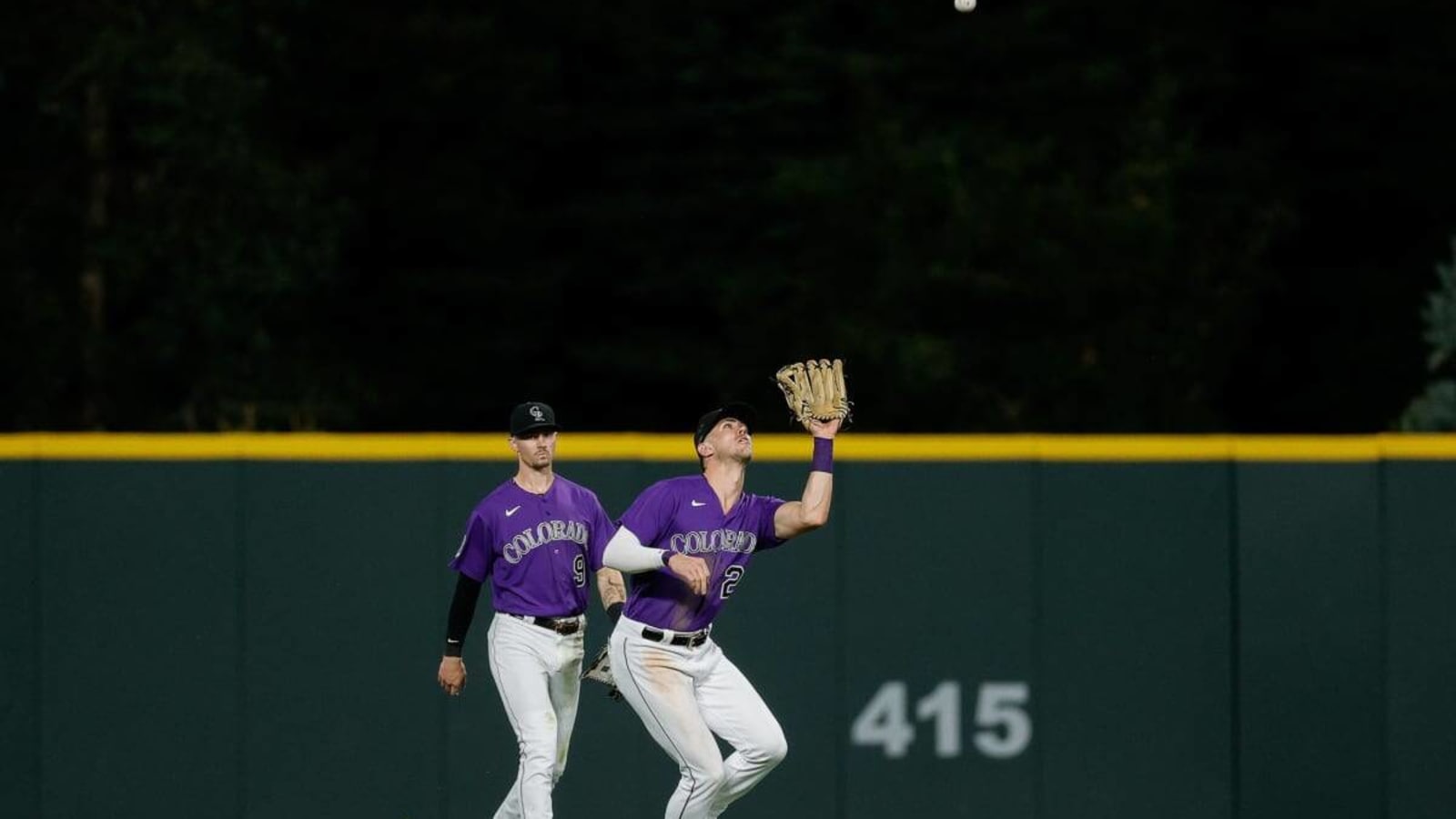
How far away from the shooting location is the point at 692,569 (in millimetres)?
9211

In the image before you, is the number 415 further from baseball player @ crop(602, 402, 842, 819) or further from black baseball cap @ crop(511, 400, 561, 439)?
black baseball cap @ crop(511, 400, 561, 439)

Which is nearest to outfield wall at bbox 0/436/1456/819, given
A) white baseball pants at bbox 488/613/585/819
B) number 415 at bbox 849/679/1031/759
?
number 415 at bbox 849/679/1031/759

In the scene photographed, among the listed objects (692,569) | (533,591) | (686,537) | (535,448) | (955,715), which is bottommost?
(955,715)

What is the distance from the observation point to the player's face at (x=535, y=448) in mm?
10344

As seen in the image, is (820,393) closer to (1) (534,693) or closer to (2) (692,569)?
(2) (692,569)

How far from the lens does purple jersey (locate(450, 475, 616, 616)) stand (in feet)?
33.7

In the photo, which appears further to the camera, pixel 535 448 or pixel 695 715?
pixel 535 448

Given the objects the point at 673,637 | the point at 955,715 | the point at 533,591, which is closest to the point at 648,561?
the point at 673,637

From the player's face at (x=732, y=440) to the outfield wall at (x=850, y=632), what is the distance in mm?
1744

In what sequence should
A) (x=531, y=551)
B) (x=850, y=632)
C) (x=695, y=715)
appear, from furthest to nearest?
1. (x=850, y=632)
2. (x=531, y=551)
3. (x=695, y=715)

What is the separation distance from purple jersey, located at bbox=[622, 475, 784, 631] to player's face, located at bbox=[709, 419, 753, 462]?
18 centimetres

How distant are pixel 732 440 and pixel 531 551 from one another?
110cm

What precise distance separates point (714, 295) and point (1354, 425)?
8.73 metres

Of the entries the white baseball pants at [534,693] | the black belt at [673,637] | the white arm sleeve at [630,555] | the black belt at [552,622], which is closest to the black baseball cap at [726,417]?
the white arm sleeve at [630,555]
